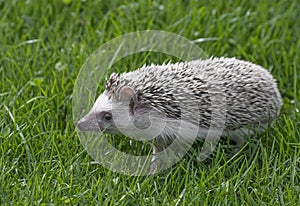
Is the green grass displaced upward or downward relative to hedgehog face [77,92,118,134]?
downward

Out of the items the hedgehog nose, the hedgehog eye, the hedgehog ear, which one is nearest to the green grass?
the hedgehog nose

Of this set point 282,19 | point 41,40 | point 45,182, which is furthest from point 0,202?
point 282,19

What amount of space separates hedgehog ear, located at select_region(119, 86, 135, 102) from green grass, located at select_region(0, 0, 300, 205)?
1.68 ft

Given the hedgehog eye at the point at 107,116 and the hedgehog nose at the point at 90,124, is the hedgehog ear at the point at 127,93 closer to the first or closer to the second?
the hedgehog eye at the point at 107,116

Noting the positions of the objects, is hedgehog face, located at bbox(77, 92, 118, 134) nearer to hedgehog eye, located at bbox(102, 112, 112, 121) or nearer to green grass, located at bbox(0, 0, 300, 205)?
hedgehog eye, located at bbox(102, 112, 112, 121)

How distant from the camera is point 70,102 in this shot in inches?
198

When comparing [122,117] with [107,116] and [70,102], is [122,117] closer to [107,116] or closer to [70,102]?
[107,116]

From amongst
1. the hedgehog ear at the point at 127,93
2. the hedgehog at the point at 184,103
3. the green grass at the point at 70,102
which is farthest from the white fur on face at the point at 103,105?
the green grass at the point at 70,102

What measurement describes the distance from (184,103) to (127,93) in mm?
428

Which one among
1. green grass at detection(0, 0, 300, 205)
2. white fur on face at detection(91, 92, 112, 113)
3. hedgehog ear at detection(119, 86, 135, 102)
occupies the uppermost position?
hedgehog ear at detection(119, 86, 135, 102)

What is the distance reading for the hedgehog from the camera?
4328mm

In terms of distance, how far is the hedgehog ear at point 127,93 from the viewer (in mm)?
4246

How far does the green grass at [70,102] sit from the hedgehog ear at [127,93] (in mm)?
513

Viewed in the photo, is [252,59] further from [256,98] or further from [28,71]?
[28,71]
